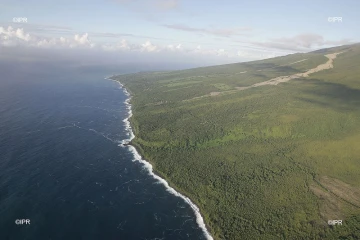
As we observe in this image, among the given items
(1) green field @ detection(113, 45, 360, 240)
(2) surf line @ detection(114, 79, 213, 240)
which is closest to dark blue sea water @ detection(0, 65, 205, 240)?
(2) surf line @ detection(114, 79, 213, 240)

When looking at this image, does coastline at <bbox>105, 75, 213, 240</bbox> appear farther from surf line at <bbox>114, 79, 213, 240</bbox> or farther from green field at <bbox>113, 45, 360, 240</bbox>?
green field at <bbox>113, 45, 360, 240</bbox>

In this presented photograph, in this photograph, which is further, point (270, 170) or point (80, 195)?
point (270, 170)

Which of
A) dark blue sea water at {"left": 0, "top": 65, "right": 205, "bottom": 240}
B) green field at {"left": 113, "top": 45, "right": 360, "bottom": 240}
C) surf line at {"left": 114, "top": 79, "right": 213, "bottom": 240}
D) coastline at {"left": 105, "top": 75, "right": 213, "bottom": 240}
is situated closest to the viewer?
dark blue sea water at {"left": 0, "top": 65, "right": 205, "bottom": 240}

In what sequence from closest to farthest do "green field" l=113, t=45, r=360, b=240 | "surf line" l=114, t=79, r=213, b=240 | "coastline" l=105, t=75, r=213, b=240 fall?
"green field" l=113, t=45, r=360, b=240 → "surf line" l=114, t=79, r=213, b=240 → "coastline" l=105, t=75, r=213, b=240

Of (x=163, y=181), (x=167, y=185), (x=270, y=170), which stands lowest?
(x=167, y=185)

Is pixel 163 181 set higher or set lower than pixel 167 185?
higher

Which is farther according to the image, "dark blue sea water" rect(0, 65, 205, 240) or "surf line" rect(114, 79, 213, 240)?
"surf line" rect(114, 79, 213, 240)

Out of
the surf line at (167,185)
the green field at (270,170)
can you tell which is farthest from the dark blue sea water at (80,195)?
the green field at (270,170)

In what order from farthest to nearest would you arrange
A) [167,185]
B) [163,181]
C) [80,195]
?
[163,181] → [167,185] → [80,195]

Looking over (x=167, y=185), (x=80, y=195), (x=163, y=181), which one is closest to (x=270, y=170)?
(x=167, y=185)

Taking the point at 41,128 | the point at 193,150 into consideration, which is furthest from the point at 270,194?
the point at 41,128

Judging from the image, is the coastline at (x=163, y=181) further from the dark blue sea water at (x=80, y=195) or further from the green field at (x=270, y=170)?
the green field at (x=270, y=170)

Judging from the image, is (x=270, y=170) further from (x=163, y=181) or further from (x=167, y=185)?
(x=163, y=181)

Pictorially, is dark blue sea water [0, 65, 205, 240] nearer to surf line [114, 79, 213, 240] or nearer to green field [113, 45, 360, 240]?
surf line [114, 79, 213, 240]
